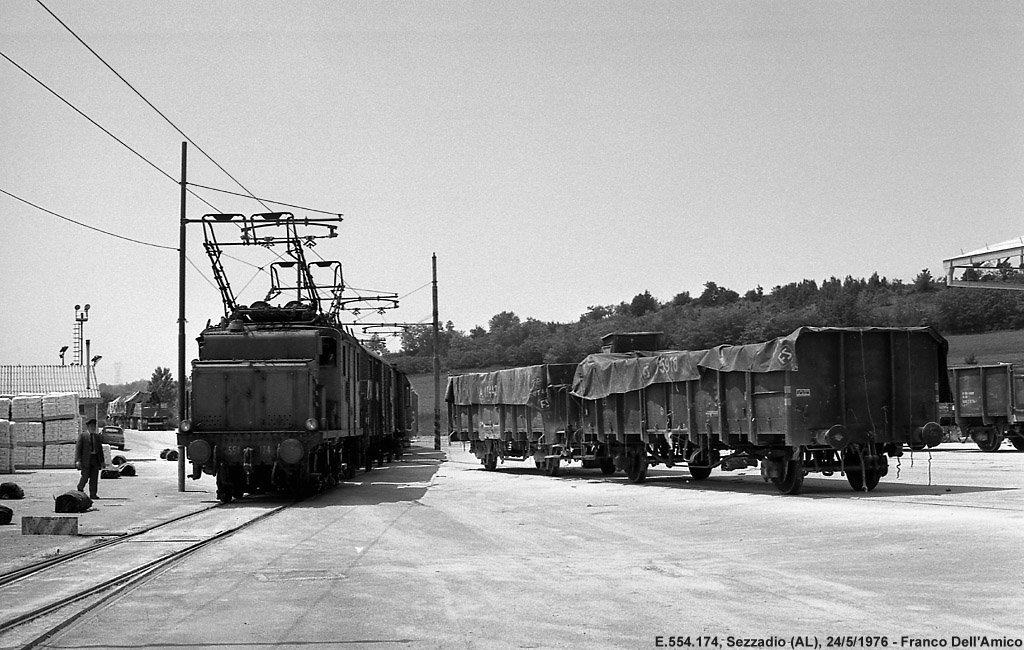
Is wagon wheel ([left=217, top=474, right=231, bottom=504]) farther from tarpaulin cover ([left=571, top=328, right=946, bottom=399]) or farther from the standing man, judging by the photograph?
tarpaulin cover ([left=571, top=328, right=946, bottom=399])

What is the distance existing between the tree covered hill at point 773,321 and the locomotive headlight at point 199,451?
4406cm

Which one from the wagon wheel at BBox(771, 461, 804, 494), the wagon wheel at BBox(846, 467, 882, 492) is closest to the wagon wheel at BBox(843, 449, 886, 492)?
the wagon wheel at BBox(846, 467, 882, 492)

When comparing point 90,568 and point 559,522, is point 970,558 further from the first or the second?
point 90,568

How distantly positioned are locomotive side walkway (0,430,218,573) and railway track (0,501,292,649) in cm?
47

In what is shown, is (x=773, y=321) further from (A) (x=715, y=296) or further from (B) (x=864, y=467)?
(B) (x=864, y=467)

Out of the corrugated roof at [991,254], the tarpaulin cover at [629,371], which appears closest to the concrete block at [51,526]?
the tarpaulin cover at [629,371]

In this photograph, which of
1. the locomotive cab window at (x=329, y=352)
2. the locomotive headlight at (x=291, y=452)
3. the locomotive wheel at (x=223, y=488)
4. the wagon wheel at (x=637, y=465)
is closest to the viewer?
the locomotive headlight at (x=291, y=452)

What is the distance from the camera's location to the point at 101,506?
65.9ft

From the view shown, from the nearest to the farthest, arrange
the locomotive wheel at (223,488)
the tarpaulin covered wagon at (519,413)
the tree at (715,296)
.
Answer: the locomotive wheel at (223,488) < the tarpaulin covered wagon at (519,413) < the tree at (715,296)

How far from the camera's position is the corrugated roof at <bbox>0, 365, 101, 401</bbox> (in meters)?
60.4

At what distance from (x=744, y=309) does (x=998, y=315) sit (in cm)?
1894

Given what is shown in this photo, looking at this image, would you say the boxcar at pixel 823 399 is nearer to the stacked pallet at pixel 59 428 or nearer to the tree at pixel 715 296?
the stacked pallet at pixel 59 428

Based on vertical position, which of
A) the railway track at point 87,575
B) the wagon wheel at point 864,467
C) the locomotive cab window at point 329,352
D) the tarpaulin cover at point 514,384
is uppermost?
the locomotive cab window at point 329,352

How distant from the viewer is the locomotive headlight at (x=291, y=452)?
64.0 feet
